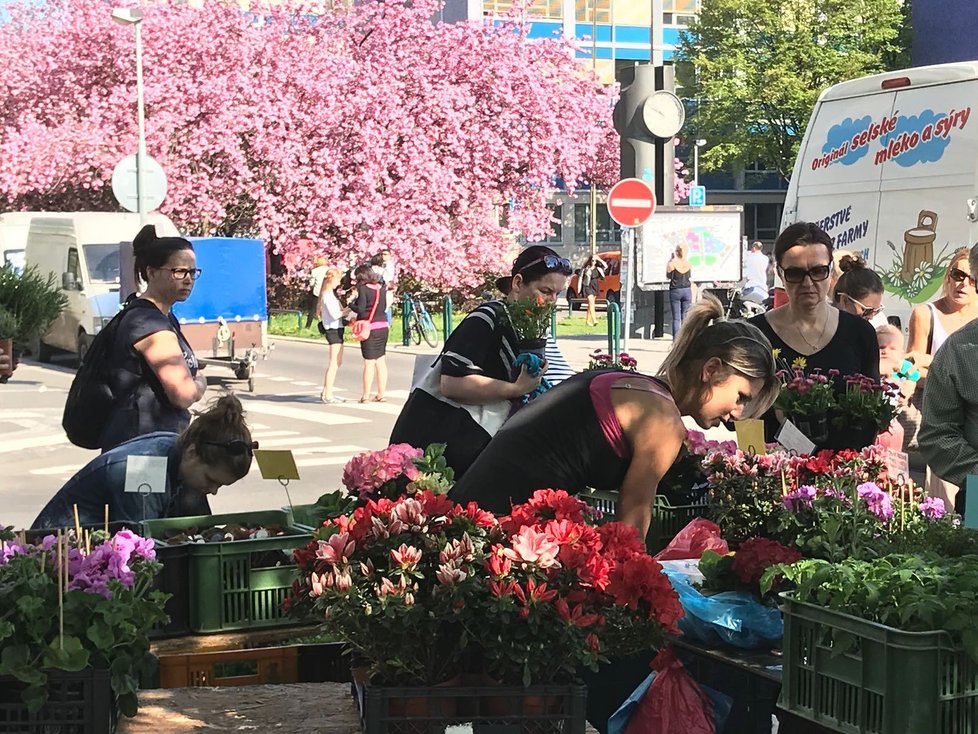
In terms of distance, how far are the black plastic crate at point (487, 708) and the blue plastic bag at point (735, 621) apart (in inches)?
33.3

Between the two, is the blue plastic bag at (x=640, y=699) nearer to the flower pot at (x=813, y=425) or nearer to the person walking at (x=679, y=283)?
the flower pot at (x=813, y=425)

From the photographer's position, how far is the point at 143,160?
20984 millimetres

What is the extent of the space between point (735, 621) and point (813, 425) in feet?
6.08

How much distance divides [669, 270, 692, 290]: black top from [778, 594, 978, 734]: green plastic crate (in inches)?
829

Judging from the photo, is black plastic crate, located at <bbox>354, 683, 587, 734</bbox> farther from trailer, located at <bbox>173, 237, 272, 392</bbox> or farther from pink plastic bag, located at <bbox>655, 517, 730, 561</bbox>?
trailer, located at <bbox>173, 237, 272, 392</bbox>

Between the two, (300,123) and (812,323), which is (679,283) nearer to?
(300,123)

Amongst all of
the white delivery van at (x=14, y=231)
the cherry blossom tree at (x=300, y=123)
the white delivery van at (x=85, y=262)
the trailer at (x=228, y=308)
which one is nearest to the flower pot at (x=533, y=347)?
the trailer at (x=228, y=308)

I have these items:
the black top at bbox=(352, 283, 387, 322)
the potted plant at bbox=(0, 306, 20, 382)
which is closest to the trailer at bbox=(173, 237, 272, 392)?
the black top at bbox=(352, 283, 387, 322)

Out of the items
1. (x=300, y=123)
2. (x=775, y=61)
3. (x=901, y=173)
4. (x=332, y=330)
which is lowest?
(x=332, y=330)

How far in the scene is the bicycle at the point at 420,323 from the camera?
90.8 ft

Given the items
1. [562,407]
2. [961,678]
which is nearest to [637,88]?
[562,407]

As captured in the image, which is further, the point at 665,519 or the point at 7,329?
the point at 7,329

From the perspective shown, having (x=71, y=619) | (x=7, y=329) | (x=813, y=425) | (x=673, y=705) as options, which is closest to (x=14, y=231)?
(x=7, y=329)

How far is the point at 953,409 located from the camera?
5012mm
